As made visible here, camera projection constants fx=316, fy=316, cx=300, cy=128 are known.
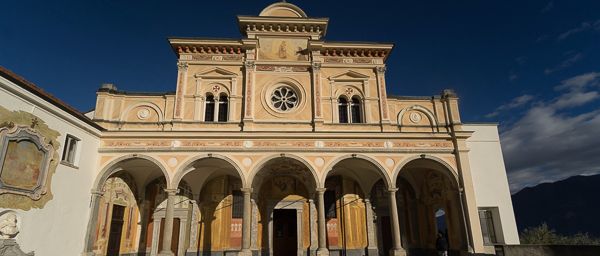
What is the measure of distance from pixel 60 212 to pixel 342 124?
35.3 ft

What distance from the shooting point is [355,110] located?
15070mm

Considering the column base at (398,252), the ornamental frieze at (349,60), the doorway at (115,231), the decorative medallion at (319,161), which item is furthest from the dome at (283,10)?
the column base at (398,252)

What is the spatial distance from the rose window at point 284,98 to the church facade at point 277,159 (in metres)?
0.07

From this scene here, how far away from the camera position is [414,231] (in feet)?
50.2

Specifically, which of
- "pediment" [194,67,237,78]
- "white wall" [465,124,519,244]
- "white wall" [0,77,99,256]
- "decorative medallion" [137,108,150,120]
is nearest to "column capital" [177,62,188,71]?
"pediment" [194,67,237,78]

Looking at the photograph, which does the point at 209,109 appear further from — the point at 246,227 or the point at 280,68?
the point at 246,227

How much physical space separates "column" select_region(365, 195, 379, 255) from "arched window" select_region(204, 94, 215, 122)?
8.33 m

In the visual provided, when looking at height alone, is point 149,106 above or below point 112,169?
above

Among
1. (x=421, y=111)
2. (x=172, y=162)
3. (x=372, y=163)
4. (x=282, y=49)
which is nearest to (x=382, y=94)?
(x=421, y=111)

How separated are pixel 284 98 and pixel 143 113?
6.26 m

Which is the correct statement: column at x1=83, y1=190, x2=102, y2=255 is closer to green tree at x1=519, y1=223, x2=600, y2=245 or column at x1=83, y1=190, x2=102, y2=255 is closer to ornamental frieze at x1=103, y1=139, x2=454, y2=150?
ornamental frieze at x1=103, y1=139, x2=454, y2=150

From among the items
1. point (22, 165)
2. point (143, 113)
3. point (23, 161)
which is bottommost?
point (22, 165)

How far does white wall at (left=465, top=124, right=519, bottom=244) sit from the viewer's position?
13.1 metres

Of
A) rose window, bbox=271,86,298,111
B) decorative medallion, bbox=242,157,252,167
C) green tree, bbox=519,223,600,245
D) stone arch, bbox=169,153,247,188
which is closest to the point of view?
stone arch, bbox=169,153,247,188
